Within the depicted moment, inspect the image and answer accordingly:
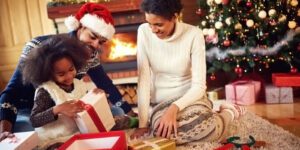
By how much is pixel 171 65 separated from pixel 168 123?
12.2 inches

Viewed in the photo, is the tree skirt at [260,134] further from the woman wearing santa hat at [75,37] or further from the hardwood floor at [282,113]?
the woman wearing santa hat at [75,37]

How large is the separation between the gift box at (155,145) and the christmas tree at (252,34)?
1.31m

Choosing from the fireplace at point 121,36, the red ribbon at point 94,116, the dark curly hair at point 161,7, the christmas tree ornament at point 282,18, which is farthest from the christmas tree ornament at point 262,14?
the red ribbon at point 94,116

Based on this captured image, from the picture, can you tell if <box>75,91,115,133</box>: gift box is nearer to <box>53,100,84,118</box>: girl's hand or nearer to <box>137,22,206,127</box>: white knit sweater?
<box>53,100,84,118</box>: girl's hand

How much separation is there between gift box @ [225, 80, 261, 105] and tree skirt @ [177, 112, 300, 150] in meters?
0.44

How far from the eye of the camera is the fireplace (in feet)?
9.09

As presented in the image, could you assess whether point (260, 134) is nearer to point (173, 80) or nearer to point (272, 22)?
point (173, 80)

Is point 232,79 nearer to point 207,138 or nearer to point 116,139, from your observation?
point 207,138

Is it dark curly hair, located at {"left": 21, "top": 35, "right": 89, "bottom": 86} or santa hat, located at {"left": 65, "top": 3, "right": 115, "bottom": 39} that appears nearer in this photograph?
dark curly hair, located at {"left": 21, "top": 35, "right": 89, "bottom": 86}

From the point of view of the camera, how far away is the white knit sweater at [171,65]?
5.35 feet

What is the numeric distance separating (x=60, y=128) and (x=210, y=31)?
1.46 m

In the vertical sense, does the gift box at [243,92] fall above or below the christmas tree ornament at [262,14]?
below

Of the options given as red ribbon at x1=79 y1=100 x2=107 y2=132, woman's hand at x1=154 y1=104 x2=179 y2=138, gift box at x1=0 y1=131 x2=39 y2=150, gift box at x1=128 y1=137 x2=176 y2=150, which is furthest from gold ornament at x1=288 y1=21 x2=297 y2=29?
gift box at x1=0 y1=131 x2=39 y2=150

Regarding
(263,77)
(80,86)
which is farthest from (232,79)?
(80,86)
